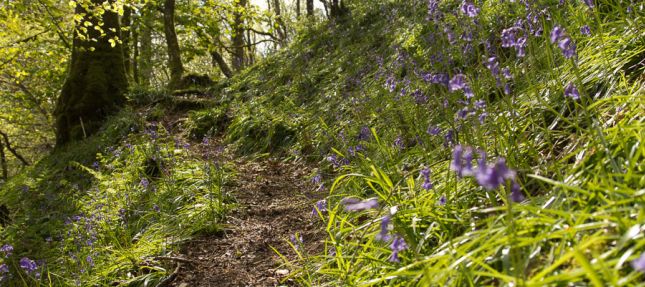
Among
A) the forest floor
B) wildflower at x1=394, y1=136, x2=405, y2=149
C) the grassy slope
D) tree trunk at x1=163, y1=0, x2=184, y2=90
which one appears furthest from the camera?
tree trunk at x1=163, y1=0, x2=184, y2=90

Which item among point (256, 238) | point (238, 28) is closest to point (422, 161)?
point (256, 238)

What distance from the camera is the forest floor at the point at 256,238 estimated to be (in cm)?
315

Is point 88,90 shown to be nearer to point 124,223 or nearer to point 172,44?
point 172,44

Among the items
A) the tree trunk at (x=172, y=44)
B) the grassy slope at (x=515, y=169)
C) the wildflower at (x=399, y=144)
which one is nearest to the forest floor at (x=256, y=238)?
the grassy slope at (x=515, y=169)

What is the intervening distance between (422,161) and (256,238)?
156 cm

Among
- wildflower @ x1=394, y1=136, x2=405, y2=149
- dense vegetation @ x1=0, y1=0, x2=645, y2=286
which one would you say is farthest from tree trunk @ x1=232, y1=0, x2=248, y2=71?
wildflower @ x1=394, y1=136, x2=405, y2=149

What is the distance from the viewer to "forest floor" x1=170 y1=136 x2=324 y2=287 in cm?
315

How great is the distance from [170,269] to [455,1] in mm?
4987

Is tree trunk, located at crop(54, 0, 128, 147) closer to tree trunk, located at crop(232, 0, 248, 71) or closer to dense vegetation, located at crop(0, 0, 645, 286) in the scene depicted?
dense vegetation, located at crop(0, 0, 645, 286)

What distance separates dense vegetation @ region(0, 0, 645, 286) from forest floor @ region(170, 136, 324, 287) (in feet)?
0.43

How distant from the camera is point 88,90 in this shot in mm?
10609

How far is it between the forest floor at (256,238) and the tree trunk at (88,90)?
7059 mm

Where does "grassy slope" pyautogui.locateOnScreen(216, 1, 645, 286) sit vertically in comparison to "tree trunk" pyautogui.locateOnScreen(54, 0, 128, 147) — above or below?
below

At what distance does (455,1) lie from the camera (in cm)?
605
